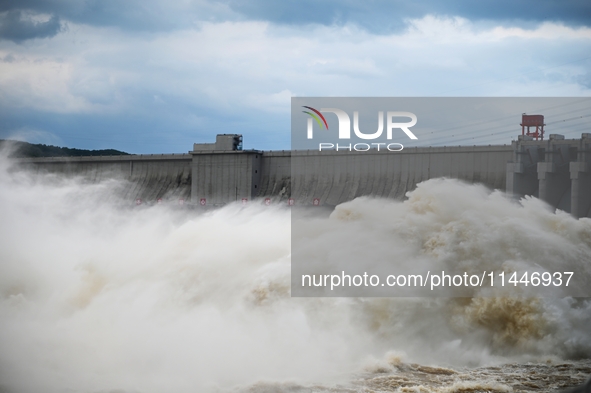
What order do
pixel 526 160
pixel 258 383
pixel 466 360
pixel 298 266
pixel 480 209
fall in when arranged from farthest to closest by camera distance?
pixel 526 160
pixel 480 209
pixel 298 266
pixel 466 360
pixel 258 383

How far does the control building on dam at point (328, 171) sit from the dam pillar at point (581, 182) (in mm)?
50

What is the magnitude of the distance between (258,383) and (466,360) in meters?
6.16

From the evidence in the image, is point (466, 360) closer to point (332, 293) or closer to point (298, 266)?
point (332, 293)

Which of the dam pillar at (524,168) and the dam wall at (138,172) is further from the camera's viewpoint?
the dam wall at (138,172)

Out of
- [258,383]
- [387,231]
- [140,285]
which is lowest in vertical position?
[258,383]

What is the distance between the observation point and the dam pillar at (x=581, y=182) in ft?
116

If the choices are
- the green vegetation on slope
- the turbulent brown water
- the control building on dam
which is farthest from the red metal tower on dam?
the green vegetation on slope

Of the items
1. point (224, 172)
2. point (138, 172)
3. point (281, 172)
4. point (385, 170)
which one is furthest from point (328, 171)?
point (138, 172)

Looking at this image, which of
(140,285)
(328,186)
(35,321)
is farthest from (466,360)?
(328,186)

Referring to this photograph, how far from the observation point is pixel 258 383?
18406 millimetres

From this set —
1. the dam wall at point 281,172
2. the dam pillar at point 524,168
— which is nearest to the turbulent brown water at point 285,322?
the dam pillar at point 524,168

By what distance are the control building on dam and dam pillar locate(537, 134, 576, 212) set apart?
0.05 m

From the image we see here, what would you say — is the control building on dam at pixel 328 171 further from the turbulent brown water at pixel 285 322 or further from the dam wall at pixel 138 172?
the turbulent brown water at pixel 285 322

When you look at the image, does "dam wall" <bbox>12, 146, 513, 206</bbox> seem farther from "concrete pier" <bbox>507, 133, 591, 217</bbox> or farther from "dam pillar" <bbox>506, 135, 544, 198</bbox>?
"concrete pier" <bbox>507, 133, 591, 217</bbox>
